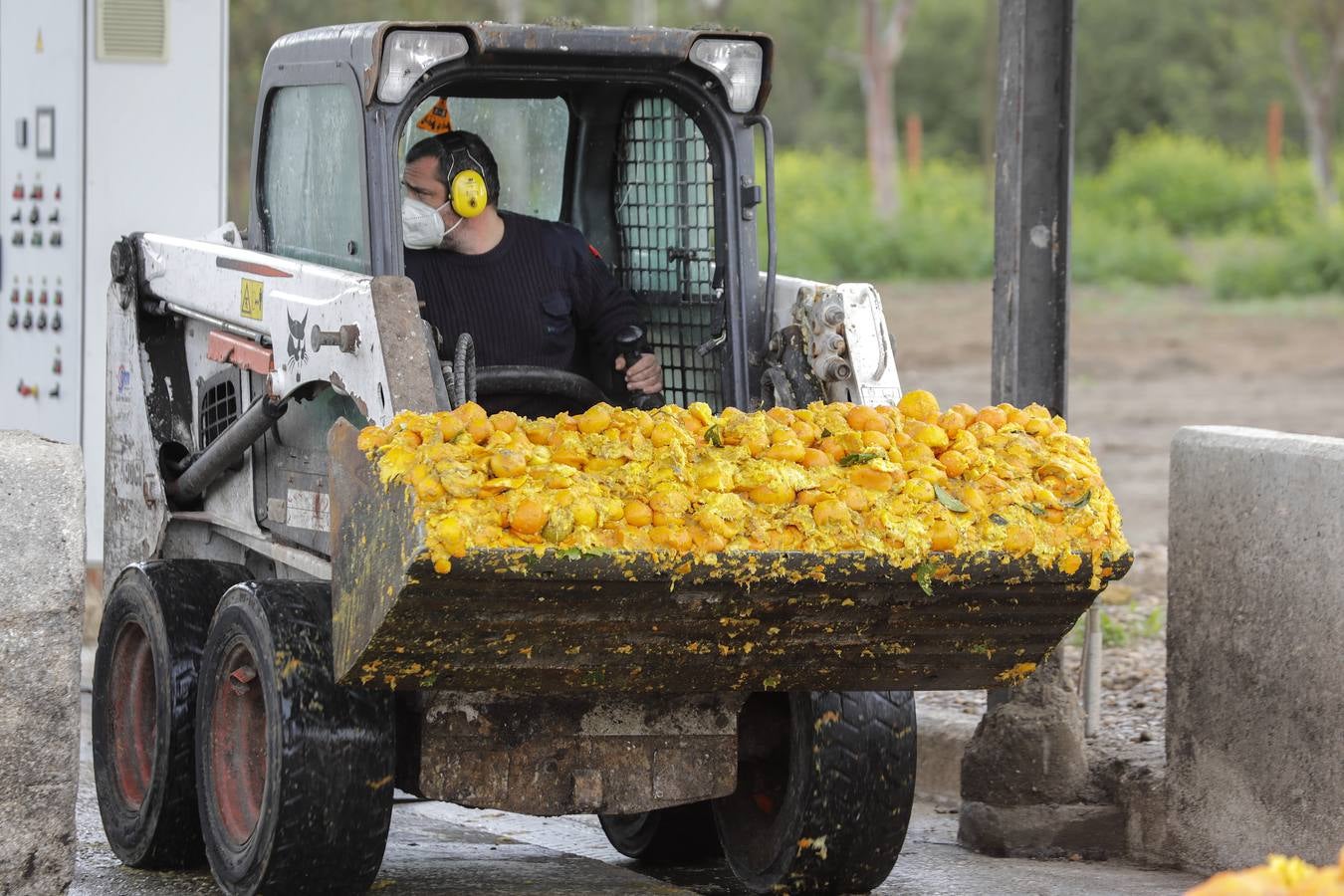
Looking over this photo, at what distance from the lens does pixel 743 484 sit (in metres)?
4.67

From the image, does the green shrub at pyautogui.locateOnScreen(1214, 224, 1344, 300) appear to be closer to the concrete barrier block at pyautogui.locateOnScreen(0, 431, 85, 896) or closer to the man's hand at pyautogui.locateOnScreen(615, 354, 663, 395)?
the man's hand at pyautogui.locateOnScreen(615, 354, 663, 395)

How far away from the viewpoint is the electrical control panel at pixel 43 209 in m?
9.45

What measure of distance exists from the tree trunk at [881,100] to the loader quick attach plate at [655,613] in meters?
29.4

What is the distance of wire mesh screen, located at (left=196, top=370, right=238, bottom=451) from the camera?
635 cm

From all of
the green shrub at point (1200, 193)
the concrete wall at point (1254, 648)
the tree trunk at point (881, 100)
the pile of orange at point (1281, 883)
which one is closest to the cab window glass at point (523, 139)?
the concrete wall at point (1254, 648)

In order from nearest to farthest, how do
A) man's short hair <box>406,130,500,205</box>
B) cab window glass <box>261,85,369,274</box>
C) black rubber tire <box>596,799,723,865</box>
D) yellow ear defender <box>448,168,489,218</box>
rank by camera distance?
cab window glass <box>261,85,369,274</box>, yellow ear defender <box>448,168,489,218</box>, man's short hair <box>406,130,500,205</box>, black rubber tire <box>596,799,723,865</box>

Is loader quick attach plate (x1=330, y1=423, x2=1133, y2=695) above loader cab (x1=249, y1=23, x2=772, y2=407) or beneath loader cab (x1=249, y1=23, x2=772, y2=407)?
beneath

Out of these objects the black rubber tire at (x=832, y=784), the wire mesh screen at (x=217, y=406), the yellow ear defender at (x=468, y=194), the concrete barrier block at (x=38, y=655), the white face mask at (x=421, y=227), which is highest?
the yellow ear defender at (x=468, y=194)

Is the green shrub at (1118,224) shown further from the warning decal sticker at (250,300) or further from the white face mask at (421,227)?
the warning decal sticker at (250,300)

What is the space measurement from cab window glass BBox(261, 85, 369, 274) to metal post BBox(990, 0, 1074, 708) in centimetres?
224

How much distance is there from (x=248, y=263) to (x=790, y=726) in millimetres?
1979

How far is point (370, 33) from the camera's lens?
214 inches

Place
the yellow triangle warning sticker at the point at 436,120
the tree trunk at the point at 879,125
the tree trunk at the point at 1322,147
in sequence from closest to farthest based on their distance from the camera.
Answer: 1. the yellow triangle warning sticker at the point at 436,120
2. the tree trunk at the point at 879,125
3. the tree trunk at the point at 1322,147

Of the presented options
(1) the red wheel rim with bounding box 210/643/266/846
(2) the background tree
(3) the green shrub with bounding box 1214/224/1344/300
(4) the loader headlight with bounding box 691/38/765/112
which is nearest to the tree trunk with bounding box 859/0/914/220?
(2) the background tree
